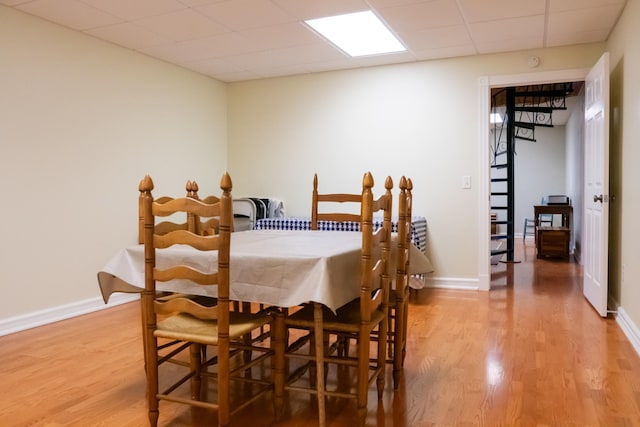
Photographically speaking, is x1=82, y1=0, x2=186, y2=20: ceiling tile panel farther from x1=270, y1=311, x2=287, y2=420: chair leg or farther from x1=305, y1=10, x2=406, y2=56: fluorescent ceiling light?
x1=270, y1=311, x2=287, y2=420: chair leg

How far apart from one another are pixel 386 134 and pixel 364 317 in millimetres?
3431

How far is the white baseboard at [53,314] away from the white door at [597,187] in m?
3.91

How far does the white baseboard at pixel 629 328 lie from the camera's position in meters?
2.94

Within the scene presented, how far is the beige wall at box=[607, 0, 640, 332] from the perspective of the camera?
3139 mm

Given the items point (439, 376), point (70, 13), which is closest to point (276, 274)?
Answer: point (439, 376)

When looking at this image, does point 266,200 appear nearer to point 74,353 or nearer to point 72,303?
point 72,303

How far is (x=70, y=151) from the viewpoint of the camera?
151 inches

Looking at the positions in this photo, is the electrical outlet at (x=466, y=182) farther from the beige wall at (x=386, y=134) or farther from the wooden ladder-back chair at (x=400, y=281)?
the wooden ladder-back chair at (x=400, y=281)

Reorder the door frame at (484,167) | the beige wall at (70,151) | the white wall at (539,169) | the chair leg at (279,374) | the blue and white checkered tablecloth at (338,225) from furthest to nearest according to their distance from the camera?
1. the white wall at (539,169)
2. the door frame at (484,167)
3. the blue and white checkered tablecloth at (338,225)
4. the beige wall at (70,151)
5. the chair leg at (279,374)

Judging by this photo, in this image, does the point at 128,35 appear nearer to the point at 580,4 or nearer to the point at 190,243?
the point at 190,243

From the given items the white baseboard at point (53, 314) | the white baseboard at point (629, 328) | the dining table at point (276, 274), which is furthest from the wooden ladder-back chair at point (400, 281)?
the white baseboard at point (53, 314)

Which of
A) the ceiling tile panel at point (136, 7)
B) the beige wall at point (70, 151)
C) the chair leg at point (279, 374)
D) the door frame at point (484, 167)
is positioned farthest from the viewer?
the door frame at point (484, 167)

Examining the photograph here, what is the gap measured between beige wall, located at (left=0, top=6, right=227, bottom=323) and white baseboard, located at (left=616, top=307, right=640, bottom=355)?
3.92 meters

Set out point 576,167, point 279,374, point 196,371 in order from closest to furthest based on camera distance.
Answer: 1. point 279,374
2. point 196,371
3. point 576,167
